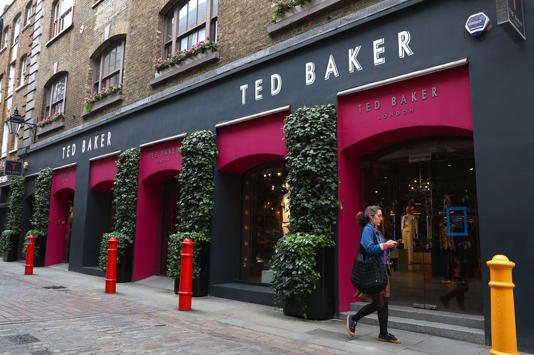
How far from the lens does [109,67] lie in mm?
14070

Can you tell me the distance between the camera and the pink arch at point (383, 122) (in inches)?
228

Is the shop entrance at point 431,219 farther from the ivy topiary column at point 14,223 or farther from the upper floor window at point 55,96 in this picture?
the ivy topiary column at point 14,223

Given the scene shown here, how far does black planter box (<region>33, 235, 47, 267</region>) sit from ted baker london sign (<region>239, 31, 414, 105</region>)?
1078cm

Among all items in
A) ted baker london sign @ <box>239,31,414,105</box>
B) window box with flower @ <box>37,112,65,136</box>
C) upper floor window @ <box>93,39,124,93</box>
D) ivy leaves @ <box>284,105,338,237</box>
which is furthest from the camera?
window box with flower @ <box>37,112,65,136</box>

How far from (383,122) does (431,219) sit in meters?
1.71

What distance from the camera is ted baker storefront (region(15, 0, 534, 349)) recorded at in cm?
524

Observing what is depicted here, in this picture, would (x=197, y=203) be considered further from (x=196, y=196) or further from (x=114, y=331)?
(x=114, y=331)

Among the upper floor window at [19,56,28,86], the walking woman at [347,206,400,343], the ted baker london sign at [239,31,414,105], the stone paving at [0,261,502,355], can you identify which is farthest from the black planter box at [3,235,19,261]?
the walking woman at [347,206,400,343]

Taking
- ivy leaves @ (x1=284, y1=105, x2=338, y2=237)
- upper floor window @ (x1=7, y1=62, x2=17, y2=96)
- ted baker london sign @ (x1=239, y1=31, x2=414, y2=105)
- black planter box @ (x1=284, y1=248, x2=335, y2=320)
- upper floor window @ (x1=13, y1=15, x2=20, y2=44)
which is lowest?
black planter box @ (x1=284, y1=248, x2=335, y2=320)

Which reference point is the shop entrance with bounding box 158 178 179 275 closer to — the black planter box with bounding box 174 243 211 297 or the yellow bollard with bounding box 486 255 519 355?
the black planter box with bounding box 174 243 211 297

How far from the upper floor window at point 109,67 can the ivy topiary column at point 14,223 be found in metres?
6.26

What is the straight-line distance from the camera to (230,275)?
912cm

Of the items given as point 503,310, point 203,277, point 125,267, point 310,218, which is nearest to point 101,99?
point 125,267

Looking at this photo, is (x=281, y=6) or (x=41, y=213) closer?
(x=281, y=6)
